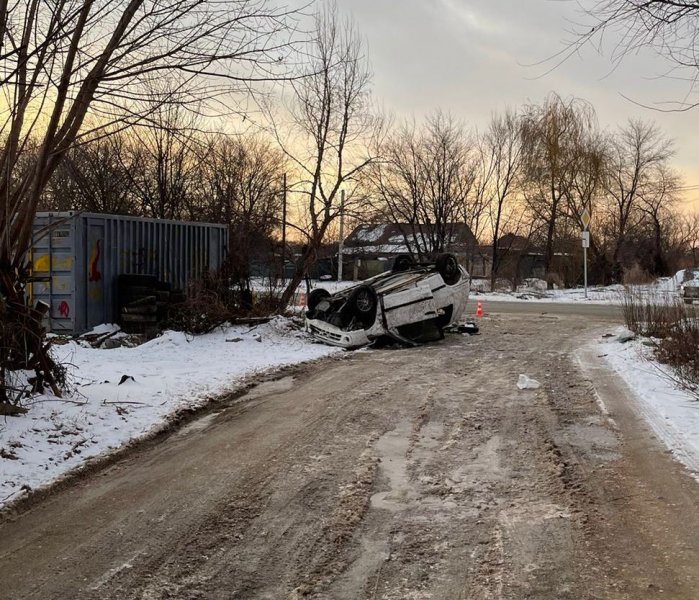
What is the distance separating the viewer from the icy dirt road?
3291 mm

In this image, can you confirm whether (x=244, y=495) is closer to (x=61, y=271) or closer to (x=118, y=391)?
(x=118, y=391)

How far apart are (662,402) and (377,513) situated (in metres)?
4.70

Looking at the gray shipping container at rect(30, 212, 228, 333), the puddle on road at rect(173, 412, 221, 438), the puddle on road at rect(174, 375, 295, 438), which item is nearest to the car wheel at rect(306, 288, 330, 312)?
the gray shipping container at rect(30, 212, 228, 333)

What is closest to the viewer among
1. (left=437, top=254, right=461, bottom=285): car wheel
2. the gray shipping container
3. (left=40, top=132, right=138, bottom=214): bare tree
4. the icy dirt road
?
the icy dirt road

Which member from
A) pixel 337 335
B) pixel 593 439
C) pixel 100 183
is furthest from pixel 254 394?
pixel 100 183

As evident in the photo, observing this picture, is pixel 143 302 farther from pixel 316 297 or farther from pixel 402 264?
pixel 402 264

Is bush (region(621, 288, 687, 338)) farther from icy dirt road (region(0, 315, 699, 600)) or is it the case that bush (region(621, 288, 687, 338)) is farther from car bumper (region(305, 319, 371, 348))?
car bumper (region(305, 319, 371, 348))

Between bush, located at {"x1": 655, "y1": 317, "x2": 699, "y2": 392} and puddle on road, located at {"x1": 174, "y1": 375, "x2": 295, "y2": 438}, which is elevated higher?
bush, located at {"x1": 655, "y1": 317, "x2": 699, "y2": 392}

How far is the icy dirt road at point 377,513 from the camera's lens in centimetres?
329

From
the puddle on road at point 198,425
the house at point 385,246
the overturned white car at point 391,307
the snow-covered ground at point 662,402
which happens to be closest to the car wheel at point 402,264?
the overturned white car at point 391,307

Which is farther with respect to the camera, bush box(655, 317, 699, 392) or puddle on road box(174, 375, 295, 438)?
bush box(655, 317, 699, 392)

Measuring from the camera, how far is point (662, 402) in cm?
739

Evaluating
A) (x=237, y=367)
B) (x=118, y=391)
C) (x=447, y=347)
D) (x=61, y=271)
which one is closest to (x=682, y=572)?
(x=118, y=391)

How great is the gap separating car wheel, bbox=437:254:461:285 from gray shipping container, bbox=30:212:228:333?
5662 millimetres
